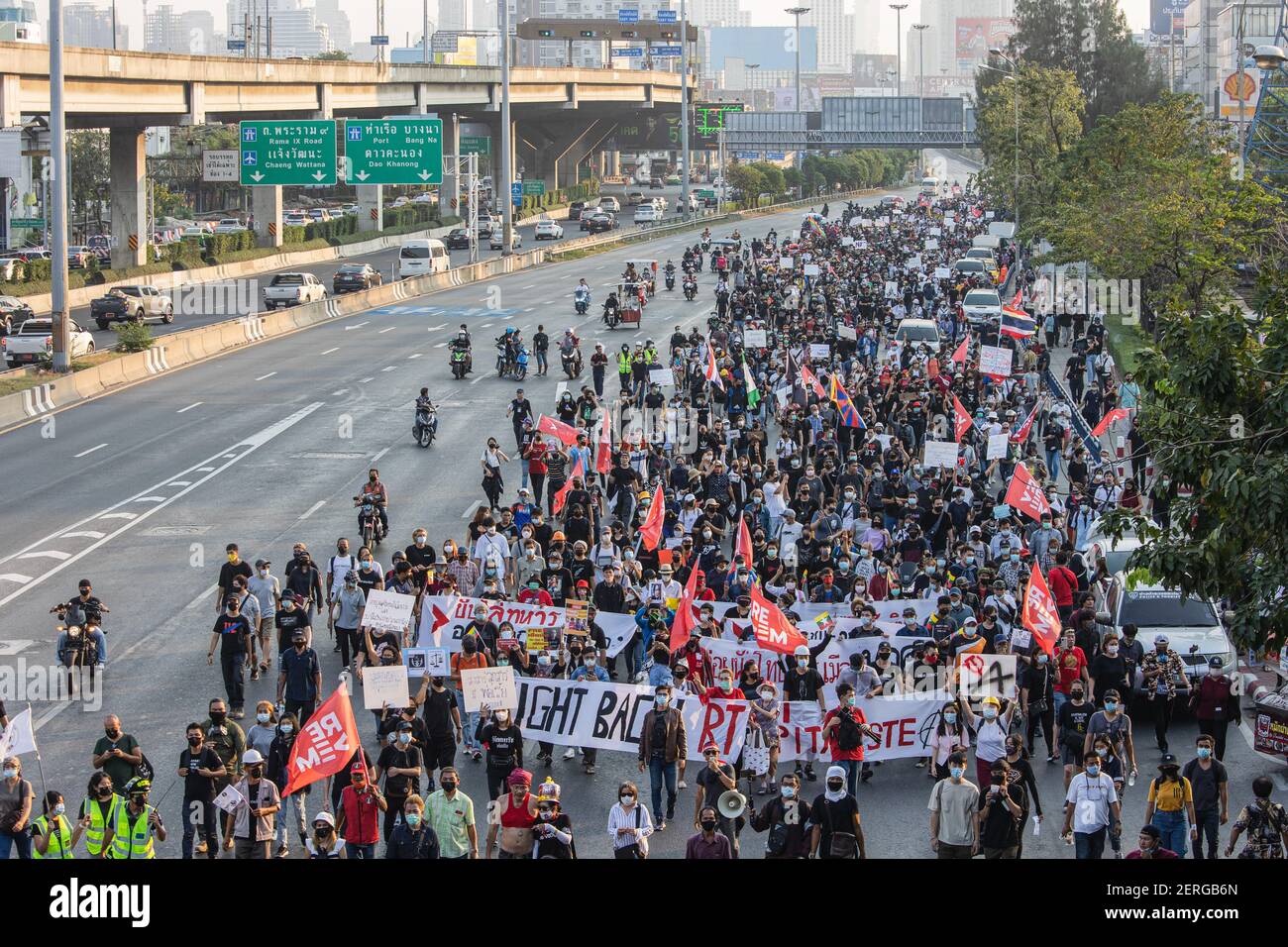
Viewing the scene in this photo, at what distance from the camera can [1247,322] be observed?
561 inches

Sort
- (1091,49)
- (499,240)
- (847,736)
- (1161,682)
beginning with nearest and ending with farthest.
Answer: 1. (847,736)
2. (1161,682)
3. (499,240)
4. (1091,49)

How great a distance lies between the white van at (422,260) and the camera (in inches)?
2921

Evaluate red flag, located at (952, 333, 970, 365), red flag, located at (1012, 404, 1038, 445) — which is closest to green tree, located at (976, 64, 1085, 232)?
red flag, located at (952, 333, 970, 365)

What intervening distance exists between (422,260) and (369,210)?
991 inches

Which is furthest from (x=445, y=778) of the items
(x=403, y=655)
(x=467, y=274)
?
(x=467, y=274)

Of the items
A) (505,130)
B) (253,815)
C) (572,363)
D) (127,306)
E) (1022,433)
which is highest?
(505,130)

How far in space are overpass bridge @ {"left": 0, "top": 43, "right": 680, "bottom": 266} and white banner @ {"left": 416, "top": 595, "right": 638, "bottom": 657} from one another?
44.6 m

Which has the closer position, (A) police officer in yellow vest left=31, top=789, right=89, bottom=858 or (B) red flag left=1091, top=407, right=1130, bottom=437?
(A) police officer in yellow vest left=31, top=789, right=89, bottom=858

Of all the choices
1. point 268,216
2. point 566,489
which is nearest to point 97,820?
point 566,489

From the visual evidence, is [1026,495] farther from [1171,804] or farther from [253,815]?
[253,815]

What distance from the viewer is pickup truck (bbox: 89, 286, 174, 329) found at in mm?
55719

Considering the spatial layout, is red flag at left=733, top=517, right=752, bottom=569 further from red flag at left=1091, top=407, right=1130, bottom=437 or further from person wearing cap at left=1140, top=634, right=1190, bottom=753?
red flag at left=1091, top=407, right=1130, bottom=437

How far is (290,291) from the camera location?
62.0 metres

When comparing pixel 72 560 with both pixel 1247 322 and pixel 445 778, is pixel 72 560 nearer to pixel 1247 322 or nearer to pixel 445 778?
pixel 445 778
